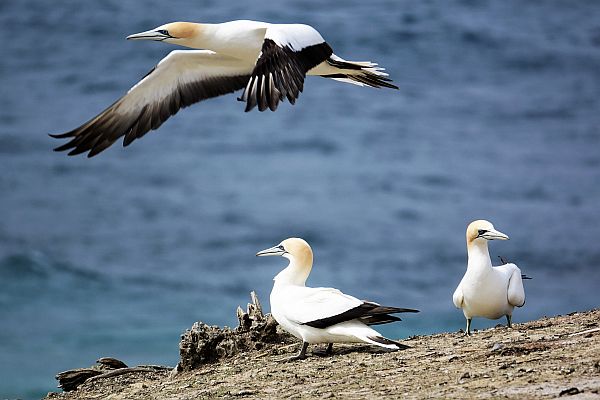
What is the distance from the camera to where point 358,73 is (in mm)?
8578

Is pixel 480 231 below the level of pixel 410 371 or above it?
above

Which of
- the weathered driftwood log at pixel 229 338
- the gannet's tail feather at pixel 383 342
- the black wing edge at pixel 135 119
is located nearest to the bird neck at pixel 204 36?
the black wing edge at pixel 135 119

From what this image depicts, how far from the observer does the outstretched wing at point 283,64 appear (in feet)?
22.2

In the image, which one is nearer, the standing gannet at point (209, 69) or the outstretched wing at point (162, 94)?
the standing gannet at point (209, 69)

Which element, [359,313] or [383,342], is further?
[359,313]

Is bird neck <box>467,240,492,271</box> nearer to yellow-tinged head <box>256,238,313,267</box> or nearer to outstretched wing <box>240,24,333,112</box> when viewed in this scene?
yellow-tinged head <box>256,238,313,267</box>

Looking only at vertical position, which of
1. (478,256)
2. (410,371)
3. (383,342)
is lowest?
(410,371)

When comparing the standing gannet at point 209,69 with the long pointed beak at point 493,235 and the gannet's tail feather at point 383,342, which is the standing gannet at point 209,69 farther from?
the gannet's tail feather at point 383,342

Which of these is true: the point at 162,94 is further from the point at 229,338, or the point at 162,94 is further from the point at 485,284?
the point at 485,284

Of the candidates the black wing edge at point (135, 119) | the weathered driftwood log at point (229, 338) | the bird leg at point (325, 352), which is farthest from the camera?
the black wing edge at point (135, 119)

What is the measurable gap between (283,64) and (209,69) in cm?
185

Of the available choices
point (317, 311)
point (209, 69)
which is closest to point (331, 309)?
point (317, 311)

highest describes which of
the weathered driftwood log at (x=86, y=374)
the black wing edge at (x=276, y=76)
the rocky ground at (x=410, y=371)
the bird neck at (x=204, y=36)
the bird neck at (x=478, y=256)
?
the bird neck at (x=204, y=36)

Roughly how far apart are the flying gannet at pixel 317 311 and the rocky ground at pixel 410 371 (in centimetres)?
15
